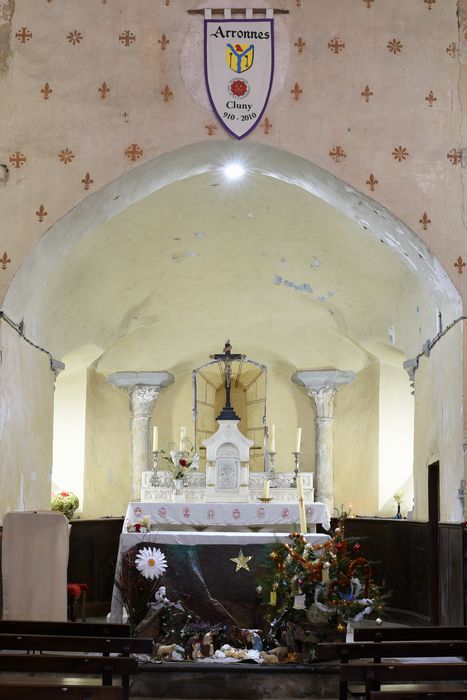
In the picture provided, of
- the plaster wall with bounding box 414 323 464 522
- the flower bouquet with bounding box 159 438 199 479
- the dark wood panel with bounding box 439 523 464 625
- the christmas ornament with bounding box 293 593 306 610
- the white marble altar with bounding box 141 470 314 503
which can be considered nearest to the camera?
the christmas ornament with bounding box 293 593 306 610

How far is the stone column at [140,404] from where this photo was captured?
1734 cm

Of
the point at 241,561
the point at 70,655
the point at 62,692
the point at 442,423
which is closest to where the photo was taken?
the point at 62,692

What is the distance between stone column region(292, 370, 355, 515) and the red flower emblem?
7200mm

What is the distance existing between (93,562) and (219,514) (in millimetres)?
1944

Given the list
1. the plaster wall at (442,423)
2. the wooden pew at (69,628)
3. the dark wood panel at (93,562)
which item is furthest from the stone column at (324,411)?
the wooden pew at (69,628)

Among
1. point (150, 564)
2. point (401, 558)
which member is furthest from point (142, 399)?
point (150, 564)

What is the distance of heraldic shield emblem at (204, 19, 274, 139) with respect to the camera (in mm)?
10586

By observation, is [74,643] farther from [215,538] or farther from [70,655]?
[215,538]

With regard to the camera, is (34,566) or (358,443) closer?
(34,566)

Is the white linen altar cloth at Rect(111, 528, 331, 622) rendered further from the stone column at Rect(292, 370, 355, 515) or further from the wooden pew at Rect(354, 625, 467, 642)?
the stone column at Rect(292, 370, 355, 515)

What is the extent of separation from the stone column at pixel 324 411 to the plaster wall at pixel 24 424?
5327 mm

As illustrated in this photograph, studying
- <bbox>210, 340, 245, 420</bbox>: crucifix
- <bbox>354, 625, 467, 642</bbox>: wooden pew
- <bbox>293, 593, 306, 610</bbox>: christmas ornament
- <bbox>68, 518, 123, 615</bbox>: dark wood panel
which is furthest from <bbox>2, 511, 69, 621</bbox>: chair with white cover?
<bbox>210, 340, 245, 420</bbox>: crucifix

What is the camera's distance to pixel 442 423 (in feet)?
37.0

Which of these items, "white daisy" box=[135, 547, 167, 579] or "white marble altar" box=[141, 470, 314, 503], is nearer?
"white daisy" box=[135, 547, 167, 579]
